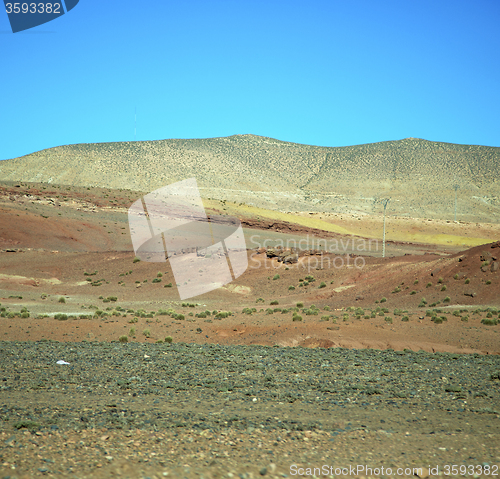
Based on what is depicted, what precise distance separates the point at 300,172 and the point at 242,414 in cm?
13576

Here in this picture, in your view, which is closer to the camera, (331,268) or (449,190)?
(331,268)

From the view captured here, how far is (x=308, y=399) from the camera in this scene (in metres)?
9.34

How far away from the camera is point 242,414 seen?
8062mm

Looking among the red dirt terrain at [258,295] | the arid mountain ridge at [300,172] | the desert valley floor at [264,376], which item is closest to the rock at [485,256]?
the red dirt terrain at [258,295]

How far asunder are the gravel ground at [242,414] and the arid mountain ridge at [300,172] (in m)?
92.9

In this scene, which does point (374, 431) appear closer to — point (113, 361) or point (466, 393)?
point (466, 393)

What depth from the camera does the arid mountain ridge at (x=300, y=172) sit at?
366 ft

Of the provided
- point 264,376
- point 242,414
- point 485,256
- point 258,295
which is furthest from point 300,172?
point 242,414

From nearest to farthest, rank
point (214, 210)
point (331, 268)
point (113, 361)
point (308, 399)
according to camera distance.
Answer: point (308, 399), point (113, 361), point (331, 268), point (214, 210)

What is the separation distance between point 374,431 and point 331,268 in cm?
2944

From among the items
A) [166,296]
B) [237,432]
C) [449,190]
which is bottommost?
[166,296]

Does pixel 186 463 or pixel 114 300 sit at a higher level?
pixel 186 463

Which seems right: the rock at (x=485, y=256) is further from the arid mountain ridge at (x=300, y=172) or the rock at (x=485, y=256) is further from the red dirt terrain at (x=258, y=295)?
the arid mountain ridge at (x=300, y=172)

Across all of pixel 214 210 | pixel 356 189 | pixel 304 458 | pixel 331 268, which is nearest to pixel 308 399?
pixel 304 458
